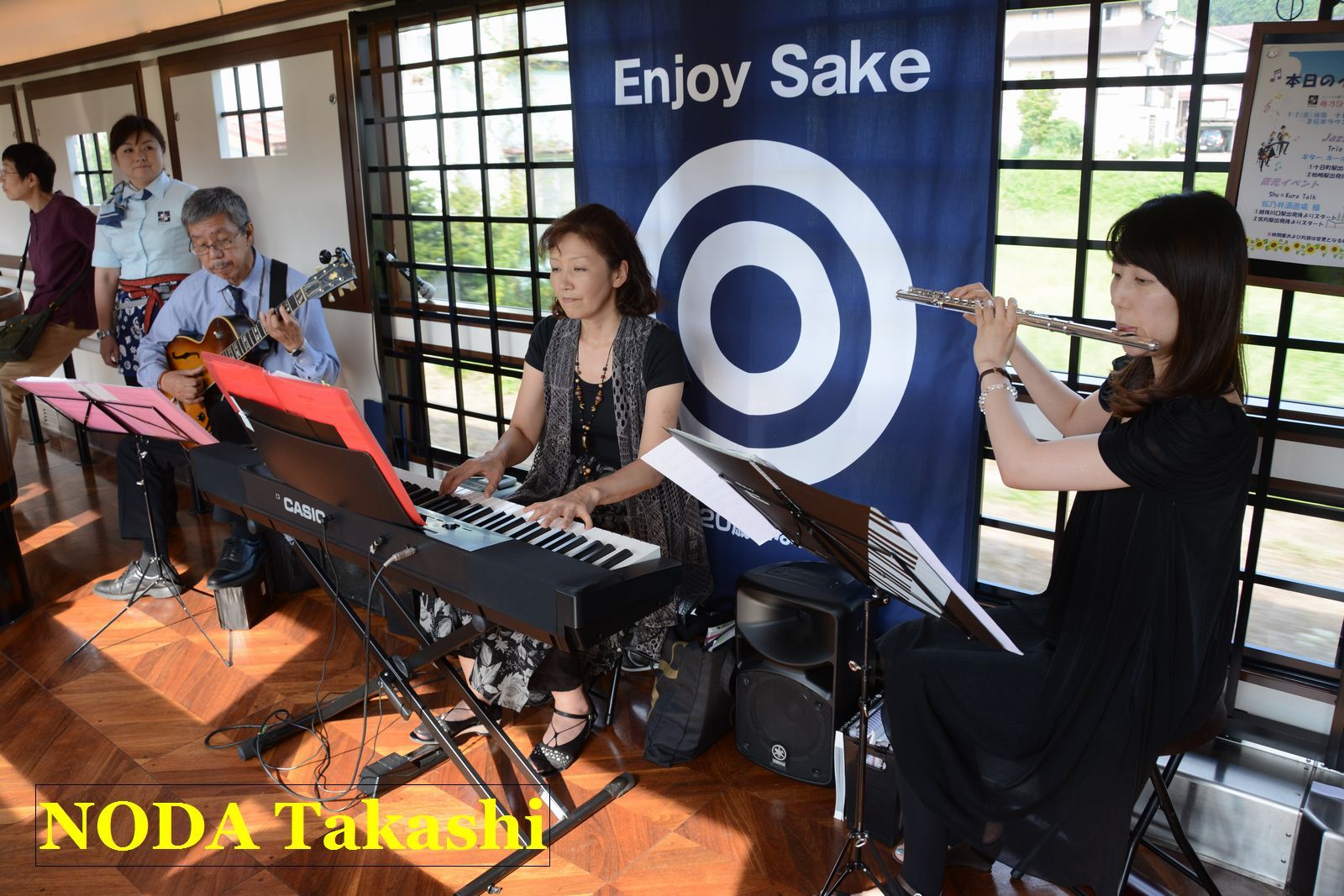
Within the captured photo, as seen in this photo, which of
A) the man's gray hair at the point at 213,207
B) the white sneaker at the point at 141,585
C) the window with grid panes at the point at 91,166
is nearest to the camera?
the man's gray hair at the point at 213,207

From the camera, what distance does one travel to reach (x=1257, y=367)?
2271 mm

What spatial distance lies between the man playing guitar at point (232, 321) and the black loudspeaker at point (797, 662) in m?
1.76

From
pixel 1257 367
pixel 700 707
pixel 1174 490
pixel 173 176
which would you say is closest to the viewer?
pixel 1174 490

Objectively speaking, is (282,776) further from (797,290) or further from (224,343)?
(797,290)

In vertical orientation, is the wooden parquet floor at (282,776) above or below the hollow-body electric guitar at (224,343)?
below

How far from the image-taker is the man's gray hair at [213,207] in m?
3.33

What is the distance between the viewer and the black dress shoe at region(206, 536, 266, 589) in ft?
11.4

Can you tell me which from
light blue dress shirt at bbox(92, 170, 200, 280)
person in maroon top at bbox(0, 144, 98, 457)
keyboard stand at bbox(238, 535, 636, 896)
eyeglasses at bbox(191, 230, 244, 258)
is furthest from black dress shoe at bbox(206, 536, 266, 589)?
person in maroon top at bbox(0, 144, 98, 457)

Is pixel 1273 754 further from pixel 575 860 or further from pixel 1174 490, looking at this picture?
pixel 575 860

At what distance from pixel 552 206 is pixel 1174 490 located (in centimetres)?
233

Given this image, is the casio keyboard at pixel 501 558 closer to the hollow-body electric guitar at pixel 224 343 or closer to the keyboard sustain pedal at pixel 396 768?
the keyboard sustain pedal at pixel 396 768

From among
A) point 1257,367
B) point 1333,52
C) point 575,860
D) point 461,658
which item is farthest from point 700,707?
point 1333,52

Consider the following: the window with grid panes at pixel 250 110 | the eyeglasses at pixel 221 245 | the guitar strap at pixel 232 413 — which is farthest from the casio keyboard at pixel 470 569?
the window with grid panes at pixel 250 110

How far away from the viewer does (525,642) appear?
2613 mm
